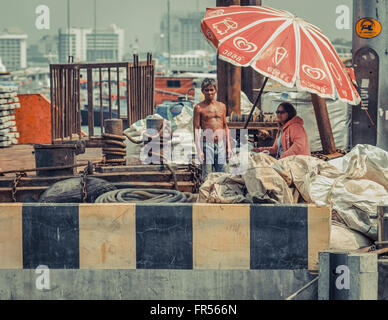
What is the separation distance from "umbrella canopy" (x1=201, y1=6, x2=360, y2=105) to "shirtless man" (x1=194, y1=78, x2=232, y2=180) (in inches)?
78.3

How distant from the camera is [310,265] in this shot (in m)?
5.74

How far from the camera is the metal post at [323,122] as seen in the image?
11281 mm

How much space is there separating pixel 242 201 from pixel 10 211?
5.35ft

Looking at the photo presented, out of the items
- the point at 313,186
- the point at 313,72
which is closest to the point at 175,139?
the point at 313,72

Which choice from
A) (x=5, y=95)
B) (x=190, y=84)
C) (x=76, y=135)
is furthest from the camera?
(x=190, y=84)

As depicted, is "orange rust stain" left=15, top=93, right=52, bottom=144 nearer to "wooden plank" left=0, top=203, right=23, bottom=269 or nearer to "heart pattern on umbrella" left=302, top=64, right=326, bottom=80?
"heart pattern on umbrella" left=302, top=64, right=326, bottom=80

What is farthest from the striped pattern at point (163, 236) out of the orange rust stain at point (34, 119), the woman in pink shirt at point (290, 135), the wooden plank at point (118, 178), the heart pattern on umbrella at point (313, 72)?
the orange rust stain at point (34, 119)

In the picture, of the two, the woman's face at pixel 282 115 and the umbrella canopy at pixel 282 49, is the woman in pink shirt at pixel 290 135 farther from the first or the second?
the umbrella canopy at pixel 282 49

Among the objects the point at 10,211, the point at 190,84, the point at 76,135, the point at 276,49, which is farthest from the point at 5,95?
the point at 190,84

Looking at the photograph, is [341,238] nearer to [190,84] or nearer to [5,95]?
[5,95]

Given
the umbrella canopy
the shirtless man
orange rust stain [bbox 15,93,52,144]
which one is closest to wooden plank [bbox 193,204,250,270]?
the umbrella canopy

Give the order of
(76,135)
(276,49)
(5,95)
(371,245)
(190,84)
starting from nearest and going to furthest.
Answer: (371,245) → (276,49) → (76,135) → (5,95) → (190,84)

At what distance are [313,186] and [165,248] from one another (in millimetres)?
1338
